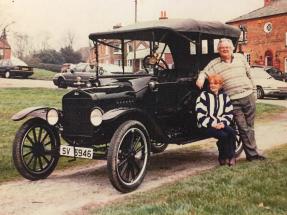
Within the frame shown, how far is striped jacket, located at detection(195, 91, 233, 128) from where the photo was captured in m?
7.23

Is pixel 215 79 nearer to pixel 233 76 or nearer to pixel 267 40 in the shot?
pixel 233 76

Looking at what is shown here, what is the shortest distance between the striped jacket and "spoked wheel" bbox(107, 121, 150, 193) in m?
1.15

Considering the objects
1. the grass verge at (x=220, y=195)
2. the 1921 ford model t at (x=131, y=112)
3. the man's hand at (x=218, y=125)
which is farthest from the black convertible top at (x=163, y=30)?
the grass verge at (x=220, y=195)

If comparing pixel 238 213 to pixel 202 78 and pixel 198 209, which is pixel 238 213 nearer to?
pixel 198 209

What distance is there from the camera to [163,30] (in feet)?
24.1

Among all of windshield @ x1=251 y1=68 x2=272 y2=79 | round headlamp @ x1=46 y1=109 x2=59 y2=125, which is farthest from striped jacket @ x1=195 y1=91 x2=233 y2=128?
windshield @ x1=251 y1=68 x2=272 y2=79

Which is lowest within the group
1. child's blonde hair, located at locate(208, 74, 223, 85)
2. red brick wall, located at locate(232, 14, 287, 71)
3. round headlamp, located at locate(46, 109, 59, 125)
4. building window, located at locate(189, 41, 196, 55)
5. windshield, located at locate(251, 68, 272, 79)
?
round headlamp, located at locate(46, 109, 59, 125)

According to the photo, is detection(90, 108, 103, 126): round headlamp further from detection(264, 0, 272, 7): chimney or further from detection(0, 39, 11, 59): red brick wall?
detection(0, 39, 11, 59): red brick wall

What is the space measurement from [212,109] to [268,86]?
55.8ft

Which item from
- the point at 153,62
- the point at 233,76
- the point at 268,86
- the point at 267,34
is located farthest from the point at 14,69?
the point at 233,76

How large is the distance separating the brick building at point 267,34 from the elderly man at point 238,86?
119 ft

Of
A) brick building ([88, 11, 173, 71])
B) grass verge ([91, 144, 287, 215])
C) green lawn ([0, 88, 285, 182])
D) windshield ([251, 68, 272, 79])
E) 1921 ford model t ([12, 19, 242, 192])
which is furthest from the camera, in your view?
windshield ([251, 68, 272, 79])

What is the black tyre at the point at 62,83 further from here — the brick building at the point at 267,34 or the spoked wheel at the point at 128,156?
the spoked wheel at the point at 128,156

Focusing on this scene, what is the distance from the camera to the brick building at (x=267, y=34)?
1732 inches
